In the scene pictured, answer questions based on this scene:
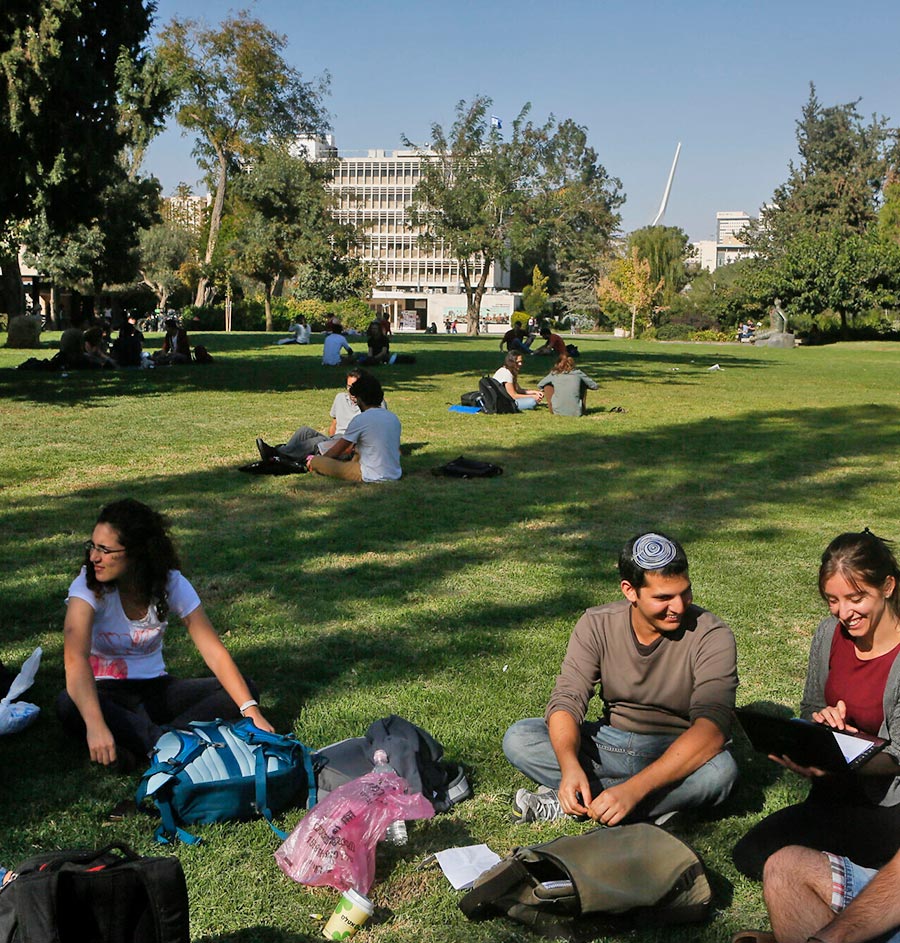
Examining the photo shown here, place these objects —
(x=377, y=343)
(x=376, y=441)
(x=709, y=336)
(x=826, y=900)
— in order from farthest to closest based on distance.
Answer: (x=709, y=336) < (x=377, y=343) < (x=376, y=441) < (x=826, y=900)

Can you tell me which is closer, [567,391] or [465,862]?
[465,862]

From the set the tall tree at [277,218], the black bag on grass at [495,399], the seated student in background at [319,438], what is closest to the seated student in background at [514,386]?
the black bag on grass at [495,399]

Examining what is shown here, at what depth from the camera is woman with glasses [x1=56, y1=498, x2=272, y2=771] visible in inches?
169

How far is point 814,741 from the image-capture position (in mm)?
3340

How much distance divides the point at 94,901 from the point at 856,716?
2.48 meters

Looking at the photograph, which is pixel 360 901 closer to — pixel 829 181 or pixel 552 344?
pixel 552 344

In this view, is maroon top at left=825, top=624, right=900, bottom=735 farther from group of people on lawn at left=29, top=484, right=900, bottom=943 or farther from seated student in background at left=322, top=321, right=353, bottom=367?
seated student in background at left=322, top=321, right=353, bottom=367

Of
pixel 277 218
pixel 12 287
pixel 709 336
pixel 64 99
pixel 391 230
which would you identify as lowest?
pixel 709 336

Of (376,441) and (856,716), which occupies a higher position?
(376,441)

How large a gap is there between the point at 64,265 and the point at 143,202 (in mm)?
12306

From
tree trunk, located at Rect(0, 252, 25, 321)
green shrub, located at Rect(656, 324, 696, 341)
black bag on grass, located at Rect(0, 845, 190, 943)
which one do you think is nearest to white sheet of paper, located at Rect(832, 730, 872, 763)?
black bag on grass, located at Rect(0, 845, 190, 943)

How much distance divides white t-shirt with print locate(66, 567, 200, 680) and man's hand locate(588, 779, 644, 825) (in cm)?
191

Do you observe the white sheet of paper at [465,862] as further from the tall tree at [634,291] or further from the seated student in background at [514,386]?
the tall tree at [634,291]

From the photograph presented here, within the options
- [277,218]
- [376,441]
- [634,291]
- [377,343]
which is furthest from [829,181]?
[376,441]
